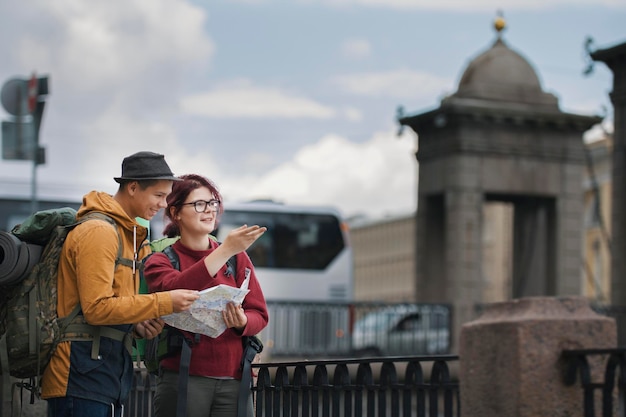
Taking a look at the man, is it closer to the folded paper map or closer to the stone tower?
the folded paper map

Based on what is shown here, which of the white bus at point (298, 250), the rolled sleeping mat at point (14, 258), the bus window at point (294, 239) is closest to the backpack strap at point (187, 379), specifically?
the rolled sleeping mat at point (14, 258)

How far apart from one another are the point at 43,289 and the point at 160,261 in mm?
528

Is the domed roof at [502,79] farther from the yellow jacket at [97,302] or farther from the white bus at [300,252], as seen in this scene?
the yellow jacket at [97,302]

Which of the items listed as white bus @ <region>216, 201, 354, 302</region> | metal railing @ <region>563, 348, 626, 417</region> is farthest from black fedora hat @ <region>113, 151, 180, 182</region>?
white bus @ <region>216, 201, 354, 302</region>

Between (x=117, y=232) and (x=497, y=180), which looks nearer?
(x=117, y=232)

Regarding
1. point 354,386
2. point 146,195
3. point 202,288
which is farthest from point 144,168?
point 354,386

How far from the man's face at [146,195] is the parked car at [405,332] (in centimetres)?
2152

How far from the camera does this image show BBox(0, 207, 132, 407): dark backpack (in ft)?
19.5

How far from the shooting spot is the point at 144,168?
618 cm

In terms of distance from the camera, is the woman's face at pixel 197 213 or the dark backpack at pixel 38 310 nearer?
the dark backpack at pixel 38 310

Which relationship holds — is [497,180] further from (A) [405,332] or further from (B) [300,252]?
(B) [300,252]

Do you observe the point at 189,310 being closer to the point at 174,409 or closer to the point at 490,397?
the point at 174,409

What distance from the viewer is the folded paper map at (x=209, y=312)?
603cm

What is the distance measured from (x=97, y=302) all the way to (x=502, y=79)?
22709mm
